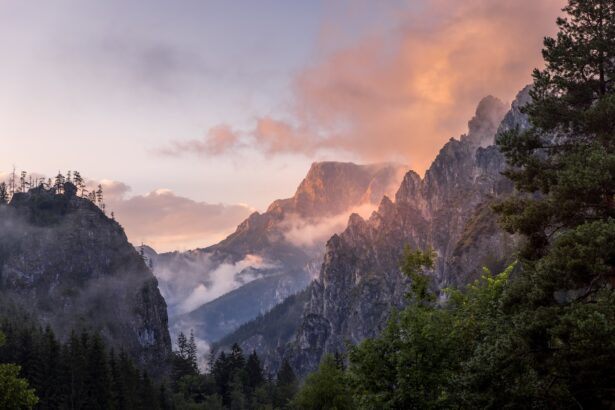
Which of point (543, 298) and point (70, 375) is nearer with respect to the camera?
point (543, 298)

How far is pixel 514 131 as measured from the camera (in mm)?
29203

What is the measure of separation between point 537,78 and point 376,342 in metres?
17.3

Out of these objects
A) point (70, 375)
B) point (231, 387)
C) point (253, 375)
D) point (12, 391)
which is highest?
point (70, 375)

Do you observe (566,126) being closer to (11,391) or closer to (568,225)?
(568,225)

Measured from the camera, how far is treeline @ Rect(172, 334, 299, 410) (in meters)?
142

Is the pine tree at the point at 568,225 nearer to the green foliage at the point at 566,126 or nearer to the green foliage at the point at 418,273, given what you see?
the green foliage at the point at 566,126

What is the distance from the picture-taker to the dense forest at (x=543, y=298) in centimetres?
2169

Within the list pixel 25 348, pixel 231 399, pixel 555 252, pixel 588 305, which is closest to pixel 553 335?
pixel 588 305

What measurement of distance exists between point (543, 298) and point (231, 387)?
151537mm

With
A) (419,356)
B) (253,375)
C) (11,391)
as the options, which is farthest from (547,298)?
(253,375)

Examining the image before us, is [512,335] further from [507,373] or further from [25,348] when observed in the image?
[25,348]

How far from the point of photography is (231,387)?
6412 inches

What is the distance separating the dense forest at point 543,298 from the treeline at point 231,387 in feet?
347

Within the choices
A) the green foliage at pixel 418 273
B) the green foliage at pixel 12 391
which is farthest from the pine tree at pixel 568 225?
the green foliage at pixel 12 391
